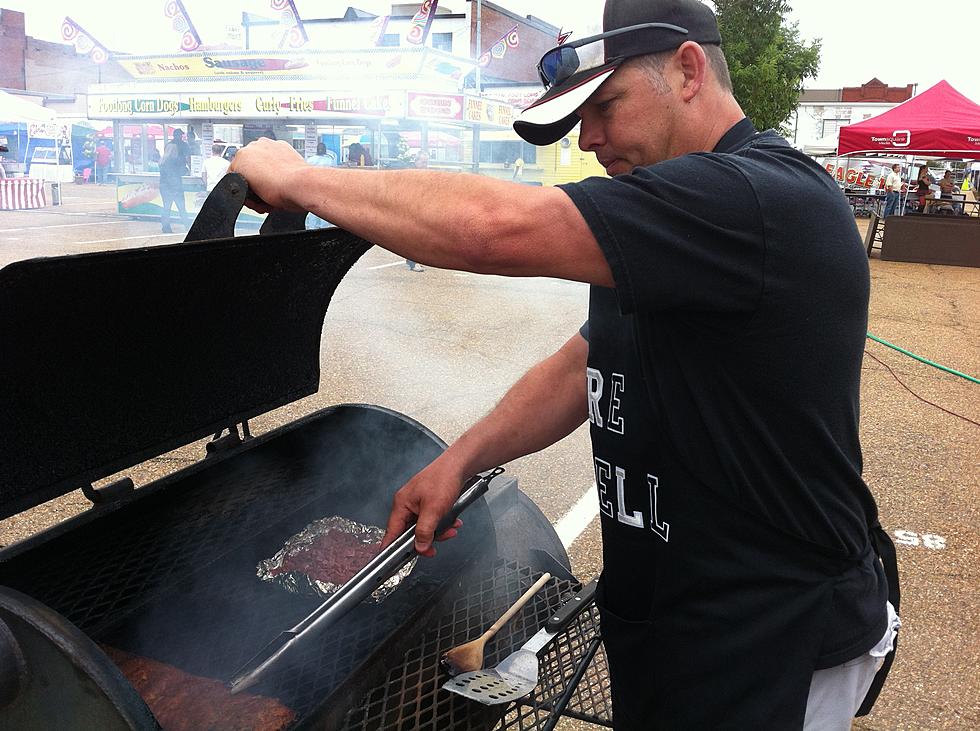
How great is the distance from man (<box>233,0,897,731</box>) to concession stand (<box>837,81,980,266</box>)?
13970mm

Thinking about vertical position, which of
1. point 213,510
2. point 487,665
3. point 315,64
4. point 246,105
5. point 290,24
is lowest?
point 487,665

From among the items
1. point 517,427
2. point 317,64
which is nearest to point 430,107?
point 317,64

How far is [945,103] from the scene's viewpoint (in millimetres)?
13391

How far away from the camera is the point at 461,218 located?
104 cm

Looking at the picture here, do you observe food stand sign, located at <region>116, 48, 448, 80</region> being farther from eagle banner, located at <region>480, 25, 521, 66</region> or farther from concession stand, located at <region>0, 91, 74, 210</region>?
eagle banner, located at <region>480, 25, 521, 66</region>

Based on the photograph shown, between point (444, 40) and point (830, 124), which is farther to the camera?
point (830, 124)

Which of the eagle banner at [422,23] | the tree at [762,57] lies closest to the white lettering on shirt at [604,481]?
the eagle banner at [422,23]

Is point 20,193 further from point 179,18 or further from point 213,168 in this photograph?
point 179,18

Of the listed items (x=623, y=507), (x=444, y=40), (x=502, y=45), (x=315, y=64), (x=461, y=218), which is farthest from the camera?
(x=444, y=40)

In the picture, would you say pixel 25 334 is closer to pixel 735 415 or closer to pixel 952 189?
pixel 735 415

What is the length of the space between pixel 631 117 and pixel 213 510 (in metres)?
1.38

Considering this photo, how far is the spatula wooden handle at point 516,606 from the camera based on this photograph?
170 cm

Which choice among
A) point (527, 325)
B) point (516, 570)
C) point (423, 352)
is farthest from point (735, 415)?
point (527, 325)

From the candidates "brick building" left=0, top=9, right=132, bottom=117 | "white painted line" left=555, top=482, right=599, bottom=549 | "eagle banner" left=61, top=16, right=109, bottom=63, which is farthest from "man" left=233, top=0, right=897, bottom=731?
"brick building" left=0, top=9, right=132, bottom=117
